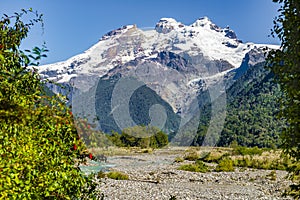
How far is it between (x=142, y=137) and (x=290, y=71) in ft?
295

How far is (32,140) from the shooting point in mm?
4219

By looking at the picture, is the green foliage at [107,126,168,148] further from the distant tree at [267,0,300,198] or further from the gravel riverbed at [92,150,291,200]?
the distant tree at [267,0,300,198]

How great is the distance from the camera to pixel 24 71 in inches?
201

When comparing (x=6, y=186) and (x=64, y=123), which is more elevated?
(x=64, y=123)

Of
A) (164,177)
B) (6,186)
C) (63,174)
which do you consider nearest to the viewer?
(6,186)

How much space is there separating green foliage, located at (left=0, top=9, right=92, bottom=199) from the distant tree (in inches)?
149

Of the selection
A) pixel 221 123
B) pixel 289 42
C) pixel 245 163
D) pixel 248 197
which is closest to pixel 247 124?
pixel 221 123

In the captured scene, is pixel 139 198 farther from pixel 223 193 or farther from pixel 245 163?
pixel 245 163

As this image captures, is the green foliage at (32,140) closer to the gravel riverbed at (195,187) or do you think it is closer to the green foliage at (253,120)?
the gravel riverbed at (195,187)

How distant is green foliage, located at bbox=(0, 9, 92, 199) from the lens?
12.5 ft

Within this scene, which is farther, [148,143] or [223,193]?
[148,143]

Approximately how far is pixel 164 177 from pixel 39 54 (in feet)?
84.1

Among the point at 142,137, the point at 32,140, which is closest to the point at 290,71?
the point at 32,140

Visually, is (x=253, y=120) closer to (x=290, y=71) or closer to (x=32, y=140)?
(x=290, y=71)
